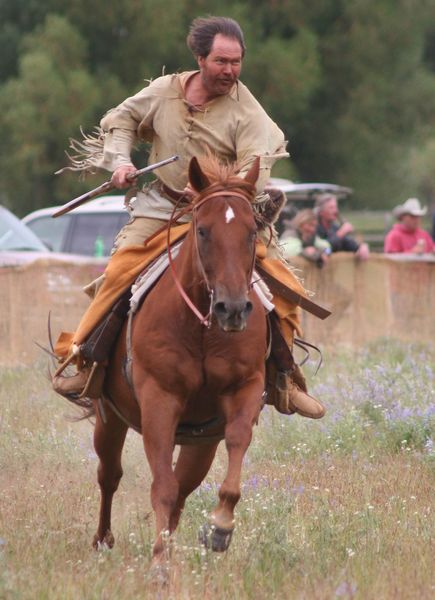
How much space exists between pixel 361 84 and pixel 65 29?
823 centimetres

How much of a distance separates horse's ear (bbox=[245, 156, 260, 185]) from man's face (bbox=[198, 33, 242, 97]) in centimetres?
71

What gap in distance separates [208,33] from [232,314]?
73.8 inches

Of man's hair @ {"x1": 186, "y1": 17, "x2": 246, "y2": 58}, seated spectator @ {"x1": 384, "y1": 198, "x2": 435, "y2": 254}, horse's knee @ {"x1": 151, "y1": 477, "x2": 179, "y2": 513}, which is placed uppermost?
man's hair @ {"x1": 186, "y1": 17, "x2": 246, "y2": 58}

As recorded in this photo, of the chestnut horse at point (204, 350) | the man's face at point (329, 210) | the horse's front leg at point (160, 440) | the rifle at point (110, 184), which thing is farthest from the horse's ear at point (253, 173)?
the man's face at point (329, 210)

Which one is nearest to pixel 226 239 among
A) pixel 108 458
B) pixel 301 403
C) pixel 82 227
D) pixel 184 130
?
pixel 184 130

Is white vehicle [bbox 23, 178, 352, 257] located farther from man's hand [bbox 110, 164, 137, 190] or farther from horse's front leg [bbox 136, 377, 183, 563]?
horse's front leg [bbox 136, 377, 183, 563]

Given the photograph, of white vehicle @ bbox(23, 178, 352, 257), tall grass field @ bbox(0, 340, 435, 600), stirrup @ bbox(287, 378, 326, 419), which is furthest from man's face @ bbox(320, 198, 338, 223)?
stirrup @ bbox(287, 378, 326, 419)

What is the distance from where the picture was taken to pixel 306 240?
56.1 ft

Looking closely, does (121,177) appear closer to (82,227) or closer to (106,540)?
(106,540)

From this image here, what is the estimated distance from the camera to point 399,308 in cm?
1795

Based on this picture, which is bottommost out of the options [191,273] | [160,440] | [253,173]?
[160,440]

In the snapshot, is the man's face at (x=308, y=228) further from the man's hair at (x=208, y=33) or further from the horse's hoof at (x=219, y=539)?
the horse's hoof at (x=219, y=539)

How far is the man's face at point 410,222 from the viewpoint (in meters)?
18.8

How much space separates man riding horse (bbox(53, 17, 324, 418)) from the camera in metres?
7.59
